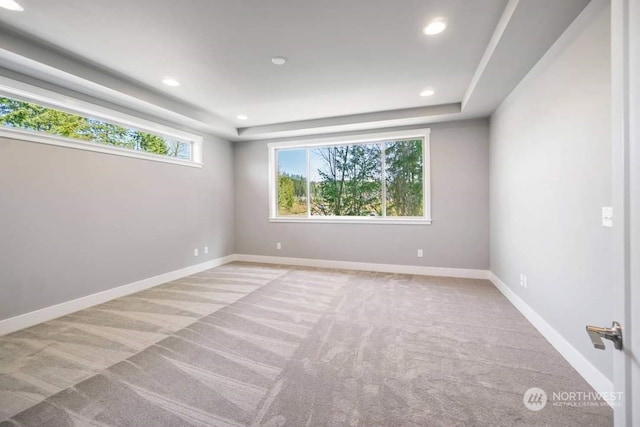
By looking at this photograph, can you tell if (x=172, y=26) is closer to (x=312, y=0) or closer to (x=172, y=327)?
(x=312, y=0)

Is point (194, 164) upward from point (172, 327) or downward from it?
upward

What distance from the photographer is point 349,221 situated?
16.2ft

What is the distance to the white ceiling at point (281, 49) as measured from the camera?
6.41ft

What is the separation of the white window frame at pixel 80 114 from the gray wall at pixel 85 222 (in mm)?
74

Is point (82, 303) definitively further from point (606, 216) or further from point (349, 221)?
point (606, 216)

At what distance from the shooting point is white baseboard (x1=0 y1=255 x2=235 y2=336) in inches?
102

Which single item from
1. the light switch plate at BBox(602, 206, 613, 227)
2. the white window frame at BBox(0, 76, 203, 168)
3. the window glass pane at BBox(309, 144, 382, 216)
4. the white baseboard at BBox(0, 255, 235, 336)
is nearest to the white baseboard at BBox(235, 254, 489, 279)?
the window glass pane at BBox(309, 144, 382, 216)

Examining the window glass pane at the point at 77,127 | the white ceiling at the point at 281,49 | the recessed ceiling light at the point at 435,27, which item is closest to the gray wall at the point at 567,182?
the white ceiling at the point at 281,49

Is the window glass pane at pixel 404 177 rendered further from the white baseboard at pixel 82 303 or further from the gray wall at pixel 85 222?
the white baseboard at pixel 82 303

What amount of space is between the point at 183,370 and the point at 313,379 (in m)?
0.96

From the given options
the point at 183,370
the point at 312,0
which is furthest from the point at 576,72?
the point at 183,370

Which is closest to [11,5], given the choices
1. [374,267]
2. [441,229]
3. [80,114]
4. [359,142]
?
[80,114]

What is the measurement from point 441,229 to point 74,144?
504 cm

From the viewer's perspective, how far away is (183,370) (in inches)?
77.9
